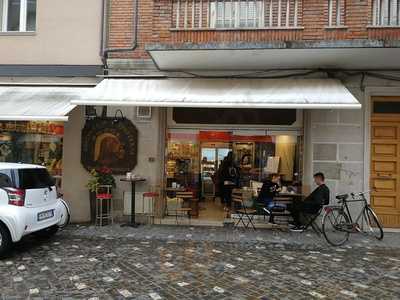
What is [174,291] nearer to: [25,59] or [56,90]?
[56,90]

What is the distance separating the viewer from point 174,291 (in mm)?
5375

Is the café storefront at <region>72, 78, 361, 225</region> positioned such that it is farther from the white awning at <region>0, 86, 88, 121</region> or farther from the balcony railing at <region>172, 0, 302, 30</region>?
the balcony railing at <region>172, 0, 302, 30</region>

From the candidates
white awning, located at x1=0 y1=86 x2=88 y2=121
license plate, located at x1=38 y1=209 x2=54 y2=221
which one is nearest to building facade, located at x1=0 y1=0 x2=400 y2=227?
white awning, located at x1=0 y1=86 x2=88 y2=121

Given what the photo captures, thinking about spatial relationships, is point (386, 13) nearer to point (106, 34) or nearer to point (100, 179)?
point (106, 34)

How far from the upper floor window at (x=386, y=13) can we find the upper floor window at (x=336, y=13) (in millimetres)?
674

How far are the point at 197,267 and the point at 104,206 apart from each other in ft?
13.6

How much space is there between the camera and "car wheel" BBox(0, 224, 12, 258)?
22.1ft

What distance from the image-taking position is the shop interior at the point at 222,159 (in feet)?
33.5

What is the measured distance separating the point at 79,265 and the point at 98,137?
4383 millimetres

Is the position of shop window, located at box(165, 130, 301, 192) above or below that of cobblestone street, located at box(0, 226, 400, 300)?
above

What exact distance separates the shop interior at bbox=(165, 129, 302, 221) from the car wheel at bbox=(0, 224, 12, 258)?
14.2 ft

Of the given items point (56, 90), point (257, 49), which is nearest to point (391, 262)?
point (257, 49)

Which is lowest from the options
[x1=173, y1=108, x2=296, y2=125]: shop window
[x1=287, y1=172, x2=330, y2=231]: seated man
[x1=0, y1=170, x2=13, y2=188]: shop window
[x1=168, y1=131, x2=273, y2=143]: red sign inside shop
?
[x1=287, y1=172, x2=330, y2=231]: seated man

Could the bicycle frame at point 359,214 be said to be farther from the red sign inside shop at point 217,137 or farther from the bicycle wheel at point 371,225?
the red sign inside shop at point 217,137
